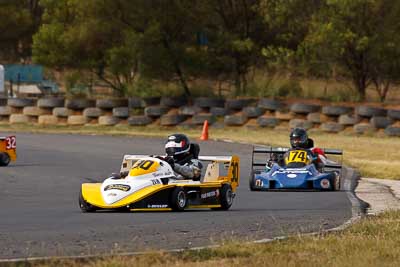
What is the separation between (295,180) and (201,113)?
18.6 meters

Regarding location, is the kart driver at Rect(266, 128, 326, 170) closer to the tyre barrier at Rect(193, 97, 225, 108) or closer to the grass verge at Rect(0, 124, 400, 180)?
the grass verge at Rect(0, 124, 400, 180)

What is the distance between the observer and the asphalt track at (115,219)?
9.84 m

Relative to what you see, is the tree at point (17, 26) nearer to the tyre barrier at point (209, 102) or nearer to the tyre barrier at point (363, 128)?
the tyre barrier at point (209, 102)

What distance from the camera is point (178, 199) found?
13.3m

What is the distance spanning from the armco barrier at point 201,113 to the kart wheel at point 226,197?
19.3 meters

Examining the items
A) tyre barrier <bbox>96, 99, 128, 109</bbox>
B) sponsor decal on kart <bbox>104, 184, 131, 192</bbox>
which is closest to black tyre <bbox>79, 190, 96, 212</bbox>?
sponsor decal on kart <bbox>104, 184, 131, 192</bbox>

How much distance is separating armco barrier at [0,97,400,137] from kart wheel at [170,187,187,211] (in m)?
20.1

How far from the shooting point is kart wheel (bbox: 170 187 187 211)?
43.6 ft

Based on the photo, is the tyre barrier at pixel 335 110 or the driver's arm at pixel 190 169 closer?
the driver's arm at pixel 190 169

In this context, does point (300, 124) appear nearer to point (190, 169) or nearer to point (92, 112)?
point (92, 112)

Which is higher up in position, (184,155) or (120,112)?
(184,155)

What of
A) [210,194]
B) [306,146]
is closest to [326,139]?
[306,146]

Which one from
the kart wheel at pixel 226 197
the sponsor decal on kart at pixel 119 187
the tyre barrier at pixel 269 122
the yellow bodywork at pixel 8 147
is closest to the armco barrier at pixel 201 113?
the tyre barrier at pixel 269 122

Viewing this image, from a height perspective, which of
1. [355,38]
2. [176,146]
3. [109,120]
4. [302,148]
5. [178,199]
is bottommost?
[109,120]
